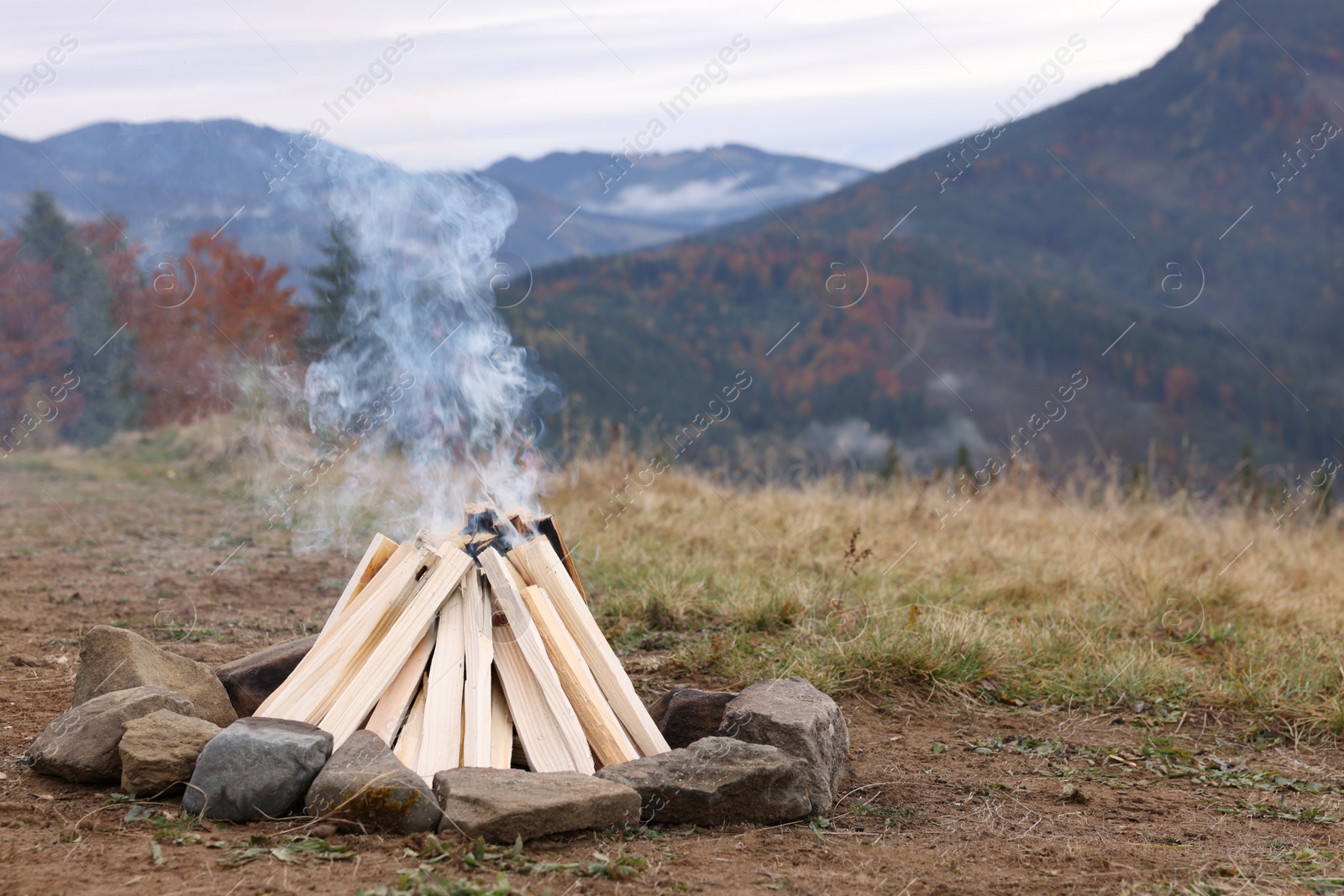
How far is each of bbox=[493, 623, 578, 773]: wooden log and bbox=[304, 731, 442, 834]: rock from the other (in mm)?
532

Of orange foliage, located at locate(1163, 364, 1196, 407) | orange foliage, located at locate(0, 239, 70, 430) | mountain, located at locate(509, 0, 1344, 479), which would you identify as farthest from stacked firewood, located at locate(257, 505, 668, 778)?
orange foliage, located at locate(1163, 364, 1196, 407)

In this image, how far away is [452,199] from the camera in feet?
17.5

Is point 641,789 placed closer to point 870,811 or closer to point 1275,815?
point 870,811

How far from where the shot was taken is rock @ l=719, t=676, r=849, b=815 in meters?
3.38

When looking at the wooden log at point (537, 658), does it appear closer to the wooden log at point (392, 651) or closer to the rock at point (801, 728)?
the wooden log at point (392, 651)

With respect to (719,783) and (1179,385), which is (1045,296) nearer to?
(1179,385)

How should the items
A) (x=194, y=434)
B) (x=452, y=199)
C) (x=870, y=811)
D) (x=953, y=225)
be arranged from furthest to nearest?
1. (x=953, y=225)
2. (x=194, y=434)
3. (x=452, y=199)
4. (x=870, y=811)

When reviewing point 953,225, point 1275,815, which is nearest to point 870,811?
point 1275,815

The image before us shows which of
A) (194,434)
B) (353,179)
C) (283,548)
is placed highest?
(353,179)

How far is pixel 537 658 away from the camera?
3.57 meters

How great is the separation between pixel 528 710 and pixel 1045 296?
127208 mm

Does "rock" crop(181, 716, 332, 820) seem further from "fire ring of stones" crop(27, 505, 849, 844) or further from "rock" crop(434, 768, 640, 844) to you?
"rock" crop(434, 768, 640, 844)

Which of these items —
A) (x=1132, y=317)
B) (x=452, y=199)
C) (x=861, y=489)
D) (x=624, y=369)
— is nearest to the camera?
(x=452, y=199)

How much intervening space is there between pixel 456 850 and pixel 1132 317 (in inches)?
4938
